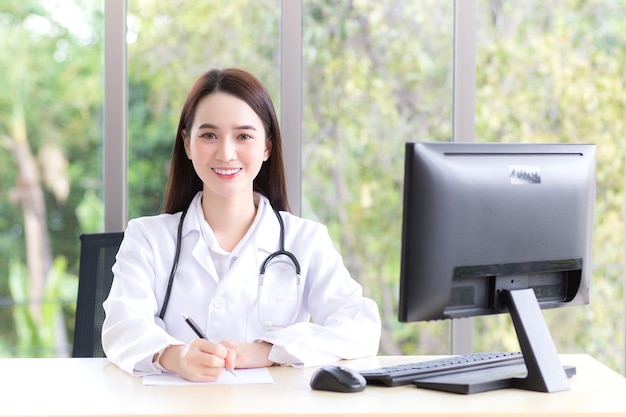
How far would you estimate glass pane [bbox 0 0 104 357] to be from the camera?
9.27 feet

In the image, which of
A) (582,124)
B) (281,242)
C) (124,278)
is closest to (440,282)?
(281,242)

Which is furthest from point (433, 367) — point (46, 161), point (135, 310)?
point (46, 161)

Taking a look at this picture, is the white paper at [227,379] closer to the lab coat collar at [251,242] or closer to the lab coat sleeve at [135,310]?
the lab coat sleeve at [135,310]

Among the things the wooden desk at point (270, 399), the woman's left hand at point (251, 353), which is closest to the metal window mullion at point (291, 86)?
the woman's left hand at point (251, 353)

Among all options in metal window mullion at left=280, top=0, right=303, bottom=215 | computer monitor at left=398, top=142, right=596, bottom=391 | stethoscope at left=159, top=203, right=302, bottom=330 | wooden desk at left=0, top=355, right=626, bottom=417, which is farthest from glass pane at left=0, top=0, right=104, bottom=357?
computer monitor at left=398, top=142, right=596, bottom=391

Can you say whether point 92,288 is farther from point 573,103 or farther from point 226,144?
point 573,103

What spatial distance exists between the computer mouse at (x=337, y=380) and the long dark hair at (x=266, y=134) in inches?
30.9

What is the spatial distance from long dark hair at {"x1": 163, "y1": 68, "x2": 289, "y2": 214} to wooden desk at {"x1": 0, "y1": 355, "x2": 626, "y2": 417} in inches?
25.0

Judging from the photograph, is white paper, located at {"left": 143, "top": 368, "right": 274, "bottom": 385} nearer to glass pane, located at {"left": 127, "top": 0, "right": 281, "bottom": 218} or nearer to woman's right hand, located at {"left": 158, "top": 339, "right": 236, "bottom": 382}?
woman's right hand, located at {"left": 158, "top": 339, "right": 236, "bottom": 382}

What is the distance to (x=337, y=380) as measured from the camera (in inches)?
62.6

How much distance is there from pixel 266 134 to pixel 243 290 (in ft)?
1.41

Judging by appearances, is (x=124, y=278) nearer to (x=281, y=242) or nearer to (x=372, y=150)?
(x=281, y=242)

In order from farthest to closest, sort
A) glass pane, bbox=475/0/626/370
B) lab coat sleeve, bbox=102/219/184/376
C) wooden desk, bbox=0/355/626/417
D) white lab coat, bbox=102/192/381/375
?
glass pane, bbox=475/0/626/370, white lab coat, bbox=102/192/381/375, lab coat sleeve, bbox=102/219/184/376, wooden desk, bbox=0/355/626/417

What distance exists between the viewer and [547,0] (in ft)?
A: 10.6
